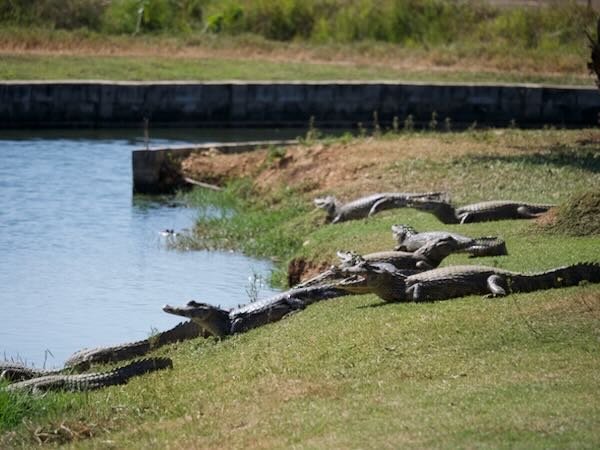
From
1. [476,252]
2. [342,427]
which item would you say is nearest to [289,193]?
[476,252]

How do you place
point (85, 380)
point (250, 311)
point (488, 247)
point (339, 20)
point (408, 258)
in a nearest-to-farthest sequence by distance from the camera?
point (85, 380), point (250, 311), point (408, 258), point (488, 247), point (339, 20)

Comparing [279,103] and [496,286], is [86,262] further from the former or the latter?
[279,103]

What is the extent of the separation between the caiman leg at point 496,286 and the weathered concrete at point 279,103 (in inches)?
795

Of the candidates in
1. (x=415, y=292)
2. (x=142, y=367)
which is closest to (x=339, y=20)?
(x=415, y=292)

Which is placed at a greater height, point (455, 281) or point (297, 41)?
point (455, 281)

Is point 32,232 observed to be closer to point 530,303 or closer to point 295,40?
point 530,303

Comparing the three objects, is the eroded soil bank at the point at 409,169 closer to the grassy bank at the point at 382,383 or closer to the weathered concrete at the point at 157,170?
the weathered concrete at the point at 157,170

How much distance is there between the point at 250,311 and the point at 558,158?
31.6 feet

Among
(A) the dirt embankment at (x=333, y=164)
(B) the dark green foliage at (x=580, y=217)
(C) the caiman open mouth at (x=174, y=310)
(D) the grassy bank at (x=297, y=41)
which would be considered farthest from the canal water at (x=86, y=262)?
(D) the grassy bank at (x=297, y=41)

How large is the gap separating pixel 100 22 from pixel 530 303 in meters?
32.1

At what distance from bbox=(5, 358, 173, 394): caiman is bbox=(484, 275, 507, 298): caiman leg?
9.28 feet

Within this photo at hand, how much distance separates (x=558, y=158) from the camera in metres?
21.0

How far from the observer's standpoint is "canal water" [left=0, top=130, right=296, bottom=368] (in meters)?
14.9

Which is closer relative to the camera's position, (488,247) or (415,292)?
(415,292)
